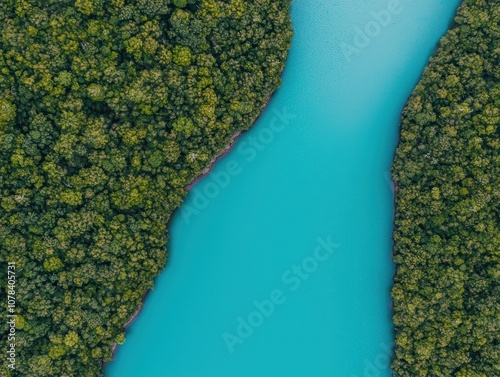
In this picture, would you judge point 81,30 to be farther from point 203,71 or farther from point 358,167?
point 358,167

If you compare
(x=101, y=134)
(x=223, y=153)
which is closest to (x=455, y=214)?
(x=223, y=153)

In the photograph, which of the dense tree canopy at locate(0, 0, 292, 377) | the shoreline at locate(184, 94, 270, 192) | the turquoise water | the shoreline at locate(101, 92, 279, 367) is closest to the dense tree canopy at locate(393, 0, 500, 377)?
the turquoise water

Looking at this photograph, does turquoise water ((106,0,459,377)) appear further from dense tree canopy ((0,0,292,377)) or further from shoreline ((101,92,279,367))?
dense tree canopy ((0,0,292,377))

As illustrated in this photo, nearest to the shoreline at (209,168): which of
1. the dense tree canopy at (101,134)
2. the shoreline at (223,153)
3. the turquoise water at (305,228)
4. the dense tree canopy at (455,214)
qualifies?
the shoreline at (223,153)

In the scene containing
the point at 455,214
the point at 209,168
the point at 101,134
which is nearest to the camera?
the point at 101,134

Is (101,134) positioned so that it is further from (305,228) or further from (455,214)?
(455,214)

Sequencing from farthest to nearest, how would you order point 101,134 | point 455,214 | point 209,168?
point 209,168
point 455,214
point 101,134
